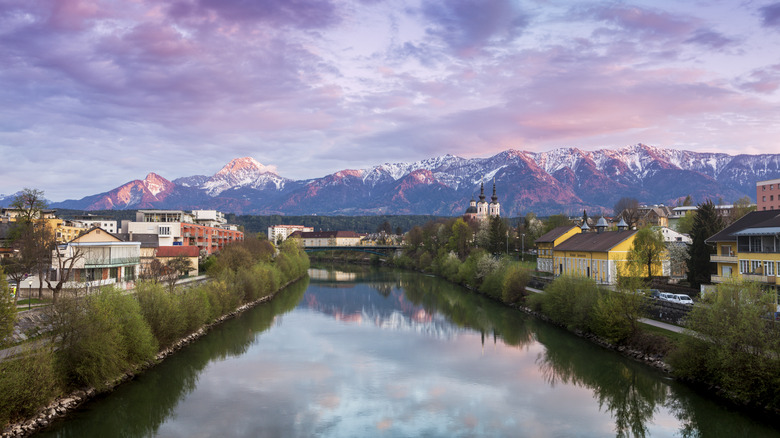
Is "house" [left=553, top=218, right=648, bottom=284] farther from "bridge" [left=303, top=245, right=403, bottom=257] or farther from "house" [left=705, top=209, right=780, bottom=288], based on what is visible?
"bridge" [left=303, top=245, right=403, bottom=257]

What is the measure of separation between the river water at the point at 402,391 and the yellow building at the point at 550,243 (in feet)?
79.9

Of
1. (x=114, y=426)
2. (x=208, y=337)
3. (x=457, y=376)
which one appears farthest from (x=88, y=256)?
(x=457, y=376)

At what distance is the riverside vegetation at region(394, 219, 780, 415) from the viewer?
21.2 meters

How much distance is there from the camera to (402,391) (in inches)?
1040

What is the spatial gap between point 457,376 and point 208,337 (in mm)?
17868

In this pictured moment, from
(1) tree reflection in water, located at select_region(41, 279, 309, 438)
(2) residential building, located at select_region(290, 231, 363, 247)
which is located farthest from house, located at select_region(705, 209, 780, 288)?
(2) residential building, located at select_region(290, 231, 363, 247)

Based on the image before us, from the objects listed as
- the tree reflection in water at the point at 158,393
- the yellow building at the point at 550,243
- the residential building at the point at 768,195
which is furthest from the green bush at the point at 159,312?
the residential building at the point at 768,195

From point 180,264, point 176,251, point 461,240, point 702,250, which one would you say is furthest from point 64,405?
point 461,240

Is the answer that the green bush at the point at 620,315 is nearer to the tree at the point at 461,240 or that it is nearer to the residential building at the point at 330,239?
the tree at the point at 461,240

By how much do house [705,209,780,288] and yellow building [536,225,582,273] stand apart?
25.4 meters

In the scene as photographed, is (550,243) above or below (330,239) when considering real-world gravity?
below

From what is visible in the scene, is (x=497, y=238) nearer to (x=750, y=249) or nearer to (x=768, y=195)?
(x=750, y=249)

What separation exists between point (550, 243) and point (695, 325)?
44013 millimetres

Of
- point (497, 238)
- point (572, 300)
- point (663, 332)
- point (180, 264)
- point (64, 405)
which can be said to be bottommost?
point (64, 405)
